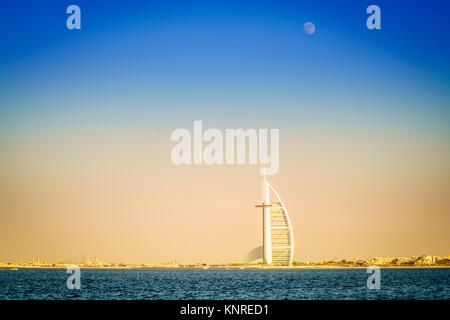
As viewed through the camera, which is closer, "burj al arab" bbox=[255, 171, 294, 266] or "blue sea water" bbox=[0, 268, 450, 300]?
"blue sea water" bbox=[0, 268, 450, 300]

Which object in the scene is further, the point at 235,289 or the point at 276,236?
the point at 276,236

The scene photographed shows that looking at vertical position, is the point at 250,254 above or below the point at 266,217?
below

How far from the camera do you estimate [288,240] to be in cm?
16362

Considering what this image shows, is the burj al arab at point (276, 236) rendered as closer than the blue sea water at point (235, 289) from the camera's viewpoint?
No
